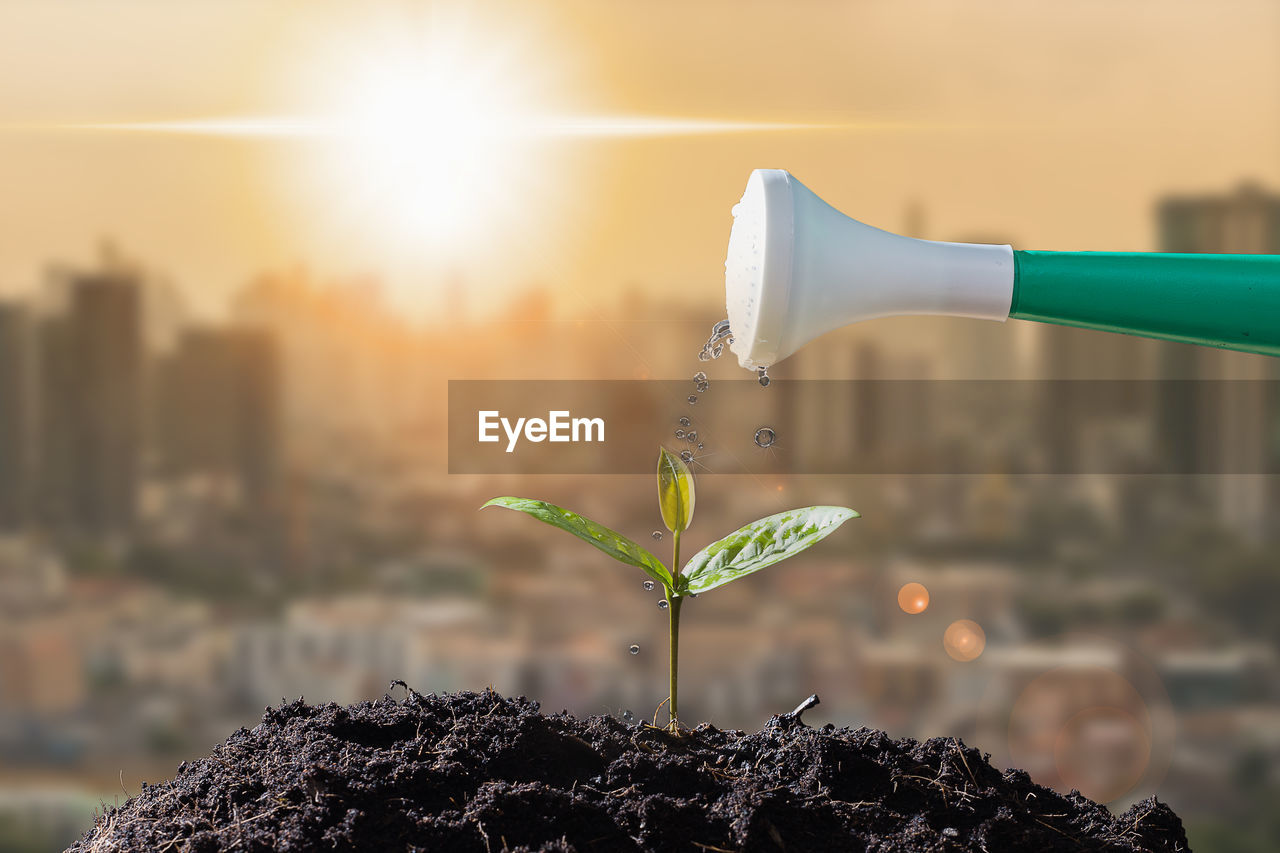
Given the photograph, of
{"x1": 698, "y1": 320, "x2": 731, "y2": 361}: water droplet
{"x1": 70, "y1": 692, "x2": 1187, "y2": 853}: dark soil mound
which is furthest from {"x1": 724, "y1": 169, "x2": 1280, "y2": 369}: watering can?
{"x1": 70, "y1": 692, "x2": 1187, "y2": 853}: dark soil mound

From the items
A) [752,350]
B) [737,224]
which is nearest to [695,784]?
[752,350]

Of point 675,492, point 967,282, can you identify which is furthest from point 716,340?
point 967,282

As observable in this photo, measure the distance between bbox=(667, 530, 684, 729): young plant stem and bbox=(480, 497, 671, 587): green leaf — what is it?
0.05 feet

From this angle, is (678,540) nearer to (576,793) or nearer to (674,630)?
(674,630)

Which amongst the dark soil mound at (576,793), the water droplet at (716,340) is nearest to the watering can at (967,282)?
the water droplet at (716,340)

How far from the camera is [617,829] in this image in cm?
75

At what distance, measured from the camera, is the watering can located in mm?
711

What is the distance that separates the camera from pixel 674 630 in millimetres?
978

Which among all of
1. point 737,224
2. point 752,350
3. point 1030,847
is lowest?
point 1030,847

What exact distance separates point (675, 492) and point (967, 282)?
0.40m

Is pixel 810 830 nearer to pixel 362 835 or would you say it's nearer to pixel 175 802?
pixel 362 835

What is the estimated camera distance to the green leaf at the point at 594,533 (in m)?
0.94

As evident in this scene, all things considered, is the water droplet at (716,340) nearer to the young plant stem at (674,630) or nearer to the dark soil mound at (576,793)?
the young plant stem at (674,630)

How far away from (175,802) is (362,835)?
223 millimetres
